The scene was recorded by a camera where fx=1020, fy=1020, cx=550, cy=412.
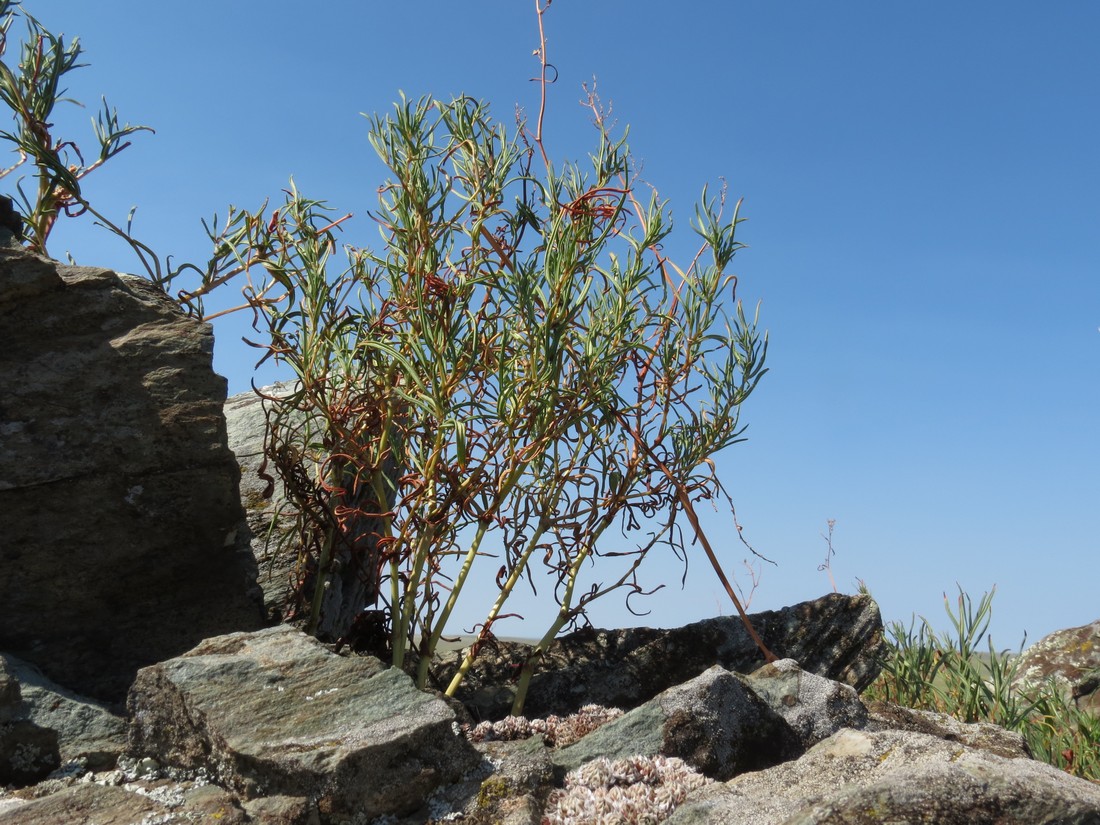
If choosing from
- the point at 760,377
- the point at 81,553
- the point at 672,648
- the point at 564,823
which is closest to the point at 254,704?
the point at 564,823

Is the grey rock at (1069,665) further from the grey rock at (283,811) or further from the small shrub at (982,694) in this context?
the grey rock at (283,811)

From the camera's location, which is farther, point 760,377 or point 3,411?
point 760,377

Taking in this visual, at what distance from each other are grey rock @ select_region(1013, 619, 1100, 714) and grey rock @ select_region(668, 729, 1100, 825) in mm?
4827

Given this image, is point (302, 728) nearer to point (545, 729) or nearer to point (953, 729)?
point (545, 729)

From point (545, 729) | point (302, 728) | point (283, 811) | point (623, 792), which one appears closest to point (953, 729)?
point (545, 729)

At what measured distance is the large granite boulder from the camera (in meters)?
4.40

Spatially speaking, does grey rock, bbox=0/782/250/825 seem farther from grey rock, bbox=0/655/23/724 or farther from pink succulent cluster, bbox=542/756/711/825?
pink succulent cluster, bbox=542/756/711/825

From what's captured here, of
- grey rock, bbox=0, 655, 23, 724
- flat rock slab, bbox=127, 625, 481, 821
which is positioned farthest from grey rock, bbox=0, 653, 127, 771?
flat rock slab, bbox=127, 625, 481, 821

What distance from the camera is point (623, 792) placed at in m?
3.27

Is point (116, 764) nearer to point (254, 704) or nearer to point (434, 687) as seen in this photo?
point (254, 704)

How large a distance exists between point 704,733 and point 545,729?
0.76 m

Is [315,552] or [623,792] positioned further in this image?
[315,552]

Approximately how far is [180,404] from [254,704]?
162 centimetres

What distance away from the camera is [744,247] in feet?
16.5
